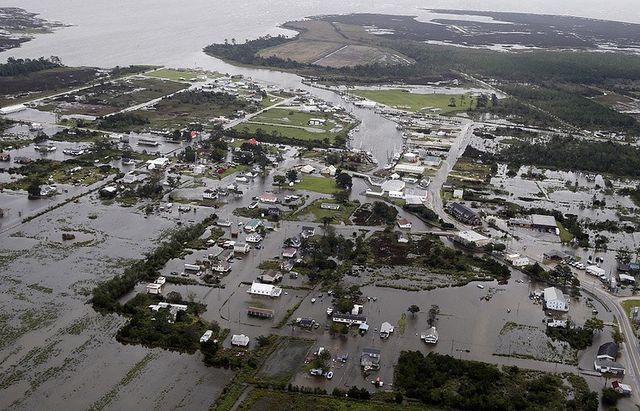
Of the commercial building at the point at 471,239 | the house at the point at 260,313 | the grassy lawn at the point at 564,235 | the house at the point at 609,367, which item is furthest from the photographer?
the grassy lawn at the point at 564,235

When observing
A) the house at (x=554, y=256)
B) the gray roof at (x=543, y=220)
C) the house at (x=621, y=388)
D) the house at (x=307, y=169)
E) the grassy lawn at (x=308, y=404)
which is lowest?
the grassy lawn at (x=308, y=404)

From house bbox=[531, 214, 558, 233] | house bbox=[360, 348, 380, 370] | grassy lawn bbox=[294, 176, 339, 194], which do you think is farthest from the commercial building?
house bbox=[360, 348, 380, 370]

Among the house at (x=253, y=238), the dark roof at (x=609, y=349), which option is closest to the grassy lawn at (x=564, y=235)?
the dark roof at (x=609, y=349)

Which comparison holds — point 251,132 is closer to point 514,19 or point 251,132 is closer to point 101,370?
point 101,370

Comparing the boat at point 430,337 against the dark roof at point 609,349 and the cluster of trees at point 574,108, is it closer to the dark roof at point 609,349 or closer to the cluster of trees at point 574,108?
the dark roof at point 609,349

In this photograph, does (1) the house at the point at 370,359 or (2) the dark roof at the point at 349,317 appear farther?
(2) the dark roof at the point at 349,317

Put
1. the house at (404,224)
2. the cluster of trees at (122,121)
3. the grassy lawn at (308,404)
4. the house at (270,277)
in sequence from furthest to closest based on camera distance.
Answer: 1. the cluster of trees at (122,121)
2. the house at (404,224)
3. the house at (270,277)
4. the grassy lawn at (308,404)

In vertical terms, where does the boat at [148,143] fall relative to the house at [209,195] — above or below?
above
